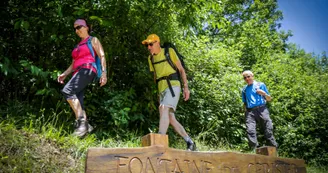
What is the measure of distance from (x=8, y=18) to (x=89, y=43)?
216cm

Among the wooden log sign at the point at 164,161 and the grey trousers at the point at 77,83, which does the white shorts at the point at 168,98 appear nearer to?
the grey trousers at the point at 77,83

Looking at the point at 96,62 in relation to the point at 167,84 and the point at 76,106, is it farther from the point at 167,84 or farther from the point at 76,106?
the point at 167,84

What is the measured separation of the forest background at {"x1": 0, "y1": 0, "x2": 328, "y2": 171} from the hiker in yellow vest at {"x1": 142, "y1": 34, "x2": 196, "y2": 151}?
2.89 feet

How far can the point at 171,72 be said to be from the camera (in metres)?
4.52

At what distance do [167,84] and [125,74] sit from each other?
238 cm

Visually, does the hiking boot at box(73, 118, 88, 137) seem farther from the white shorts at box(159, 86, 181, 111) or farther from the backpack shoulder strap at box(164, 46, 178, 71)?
the backpack shoulder strap at box(164, 46, 178, 71)

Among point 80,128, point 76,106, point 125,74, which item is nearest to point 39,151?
point 80,128

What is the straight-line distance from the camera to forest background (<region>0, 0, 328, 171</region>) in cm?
527

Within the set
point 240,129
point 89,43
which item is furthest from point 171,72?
point 240,129

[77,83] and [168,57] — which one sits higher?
[168,57]

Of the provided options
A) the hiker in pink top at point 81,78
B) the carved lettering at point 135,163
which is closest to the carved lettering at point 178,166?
the carved lettering at point 135,163

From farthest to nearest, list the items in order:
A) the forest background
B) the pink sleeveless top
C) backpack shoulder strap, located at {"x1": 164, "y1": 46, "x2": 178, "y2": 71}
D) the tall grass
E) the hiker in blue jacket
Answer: the hiker in blue jacket → the forest background → backpack shoulder strap, located at {"x1": 164, "y1": 46, "x2": 178, "y2": 71} → the pink sleeveless top → the tall grass

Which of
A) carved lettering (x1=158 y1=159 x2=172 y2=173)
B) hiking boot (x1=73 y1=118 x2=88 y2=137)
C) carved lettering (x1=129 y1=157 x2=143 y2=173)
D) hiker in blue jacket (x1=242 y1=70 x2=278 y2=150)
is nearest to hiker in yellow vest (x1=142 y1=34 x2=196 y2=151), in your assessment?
hiking boot (x1=73 y1=118 x2=88 y2=137)

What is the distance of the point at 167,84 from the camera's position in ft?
14.6
